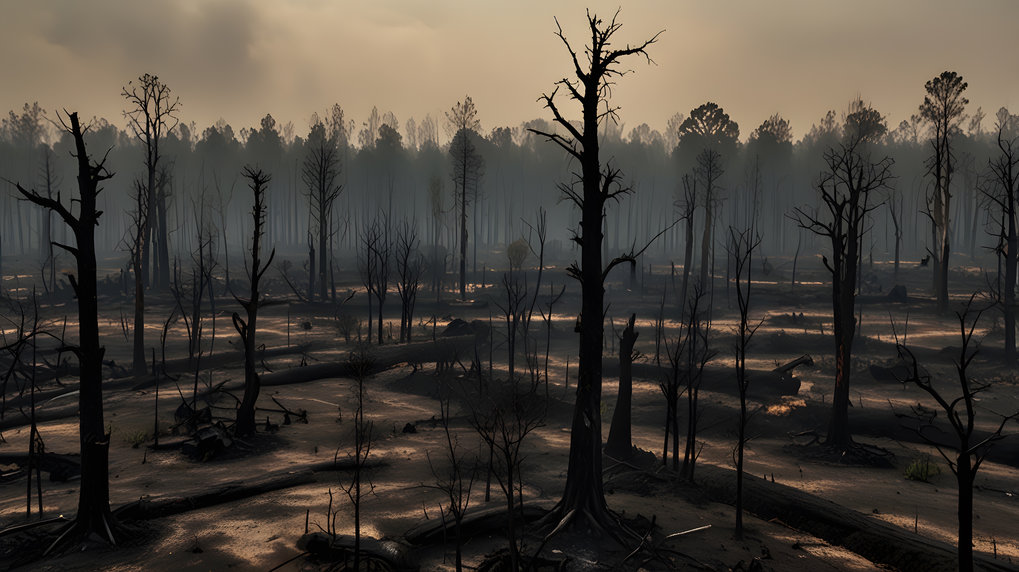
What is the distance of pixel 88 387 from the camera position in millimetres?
7379

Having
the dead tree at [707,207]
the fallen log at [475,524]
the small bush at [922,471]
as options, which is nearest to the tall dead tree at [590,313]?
the fallen log at [475,524]

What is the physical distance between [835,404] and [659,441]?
153 inches

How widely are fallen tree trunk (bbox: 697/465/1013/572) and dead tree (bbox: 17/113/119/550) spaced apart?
27.5 ft

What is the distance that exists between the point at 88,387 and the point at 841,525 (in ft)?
31.0

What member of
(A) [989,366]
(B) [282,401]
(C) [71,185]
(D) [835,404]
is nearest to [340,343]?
(B) [282,401]

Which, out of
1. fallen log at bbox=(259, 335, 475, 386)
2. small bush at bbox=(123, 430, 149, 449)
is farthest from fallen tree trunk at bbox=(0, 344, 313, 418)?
fallen log at bbox=(259, 335, 475, 386)

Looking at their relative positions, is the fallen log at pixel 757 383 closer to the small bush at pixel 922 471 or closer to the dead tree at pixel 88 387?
the small bush at pixel 922 471

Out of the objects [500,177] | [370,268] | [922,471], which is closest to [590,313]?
[922,471]

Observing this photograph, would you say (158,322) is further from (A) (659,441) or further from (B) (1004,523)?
(B) (1004,523)

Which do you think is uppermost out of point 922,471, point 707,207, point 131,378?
point 707,207

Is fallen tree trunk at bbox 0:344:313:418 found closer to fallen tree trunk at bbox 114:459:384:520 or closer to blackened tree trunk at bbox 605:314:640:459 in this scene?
fallen tree trunk at bbox 114:459:384:520

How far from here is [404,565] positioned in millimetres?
6645

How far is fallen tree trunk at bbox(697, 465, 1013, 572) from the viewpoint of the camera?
6938mm

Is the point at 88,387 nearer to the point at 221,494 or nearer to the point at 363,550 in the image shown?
the point at 221,494
